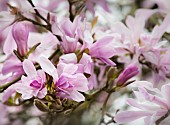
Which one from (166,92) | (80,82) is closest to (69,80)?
(80,82)

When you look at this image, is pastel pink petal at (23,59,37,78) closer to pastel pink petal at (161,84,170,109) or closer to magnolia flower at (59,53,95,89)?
magnolia flower at (59,53,95,89)

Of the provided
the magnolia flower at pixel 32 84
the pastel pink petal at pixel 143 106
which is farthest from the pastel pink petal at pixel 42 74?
the pastel pink petal at pixel 143 106

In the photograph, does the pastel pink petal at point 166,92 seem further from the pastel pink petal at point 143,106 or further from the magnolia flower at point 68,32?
the magnolia flower at point 68,32

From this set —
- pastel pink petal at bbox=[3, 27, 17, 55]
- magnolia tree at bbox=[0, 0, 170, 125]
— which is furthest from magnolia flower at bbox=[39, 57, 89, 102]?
pastel pink petal at bbox=[3, 27, 17, 55]

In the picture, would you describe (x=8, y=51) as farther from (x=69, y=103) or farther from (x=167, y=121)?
(x=167, y=121)

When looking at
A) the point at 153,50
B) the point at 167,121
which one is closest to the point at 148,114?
the point at 167,121

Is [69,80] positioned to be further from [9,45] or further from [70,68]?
[9,45]
